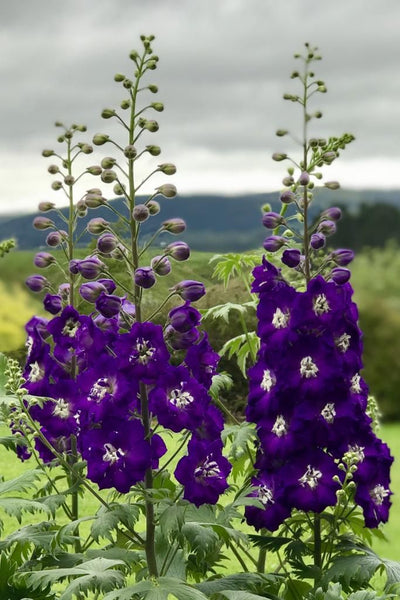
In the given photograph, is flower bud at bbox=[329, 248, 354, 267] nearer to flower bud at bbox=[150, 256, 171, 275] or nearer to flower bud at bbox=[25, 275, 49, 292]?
flower bud at bbox=[150, 256, 171, 275]

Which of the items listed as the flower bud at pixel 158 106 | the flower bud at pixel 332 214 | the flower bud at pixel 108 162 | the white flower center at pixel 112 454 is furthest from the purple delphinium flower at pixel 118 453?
the flower bud at pixel 332 214

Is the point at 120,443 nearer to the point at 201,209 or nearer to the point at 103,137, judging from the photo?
the point at 103,137

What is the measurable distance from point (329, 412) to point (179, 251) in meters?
0.80

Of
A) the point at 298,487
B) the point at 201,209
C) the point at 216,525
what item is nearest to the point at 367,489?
the point at 298,487

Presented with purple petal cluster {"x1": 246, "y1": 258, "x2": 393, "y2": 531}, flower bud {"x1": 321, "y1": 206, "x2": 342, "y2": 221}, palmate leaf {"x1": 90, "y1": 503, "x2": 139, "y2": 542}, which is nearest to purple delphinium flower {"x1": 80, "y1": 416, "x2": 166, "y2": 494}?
palmate leaf {"x1": 90, "y1": 503, "x2": 139, "y2": 542}

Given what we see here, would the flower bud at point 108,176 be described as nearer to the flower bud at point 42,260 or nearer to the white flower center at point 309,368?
the flower bud at point 42,260

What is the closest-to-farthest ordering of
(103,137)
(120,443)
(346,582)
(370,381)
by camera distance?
(120,443) → (103,137) → (346,582) → (370,381)

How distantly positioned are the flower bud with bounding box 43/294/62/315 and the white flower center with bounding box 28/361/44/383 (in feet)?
0.64

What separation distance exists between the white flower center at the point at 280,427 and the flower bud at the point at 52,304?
2.86 ft

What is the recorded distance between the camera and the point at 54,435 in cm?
324

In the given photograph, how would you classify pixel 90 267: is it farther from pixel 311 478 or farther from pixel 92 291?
pixel 311 478

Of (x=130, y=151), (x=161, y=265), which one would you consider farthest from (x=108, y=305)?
(x=130, y=151)

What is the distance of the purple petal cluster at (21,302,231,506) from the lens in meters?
2.71

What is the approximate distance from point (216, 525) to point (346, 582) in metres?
0.60
